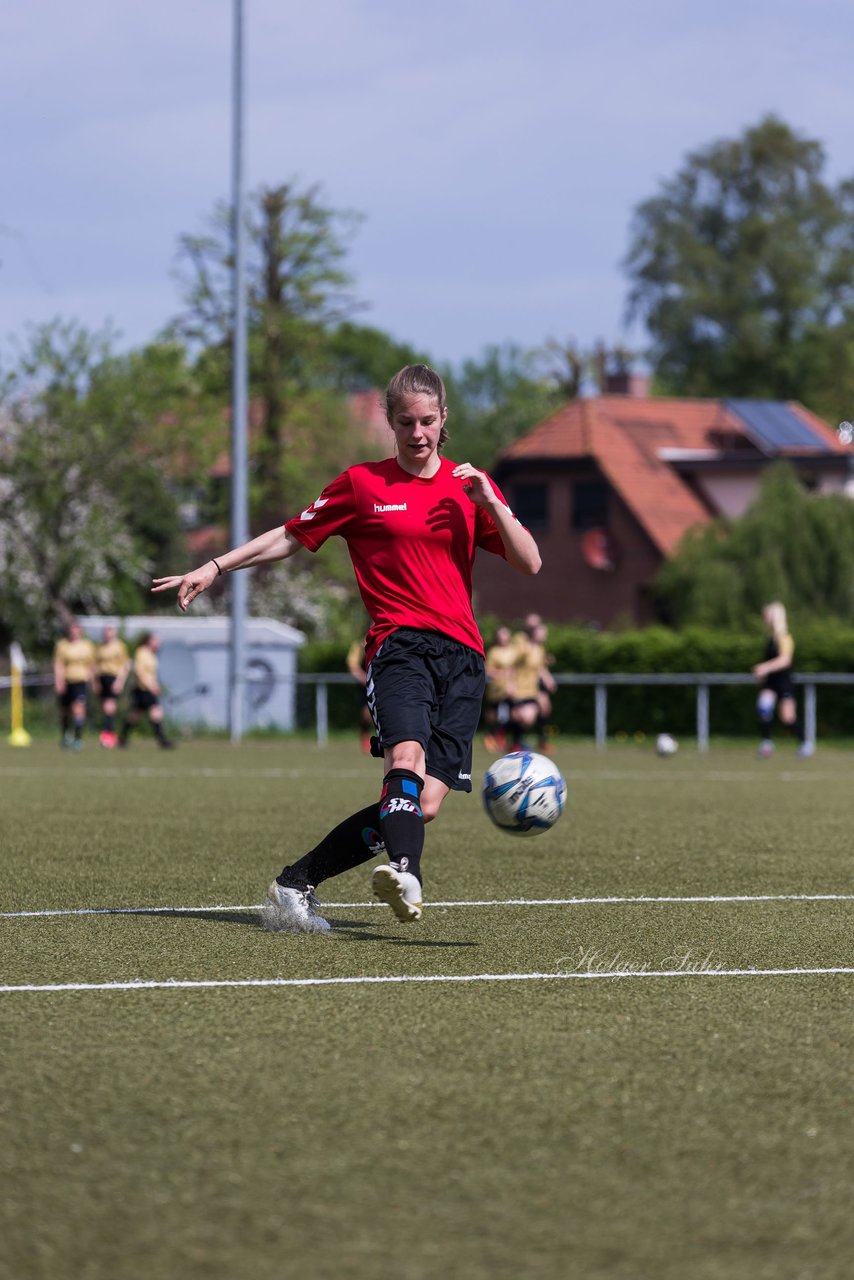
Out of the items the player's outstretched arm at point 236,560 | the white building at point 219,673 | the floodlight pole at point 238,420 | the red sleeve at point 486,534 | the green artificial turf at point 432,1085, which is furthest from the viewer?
the white building at point 219,673

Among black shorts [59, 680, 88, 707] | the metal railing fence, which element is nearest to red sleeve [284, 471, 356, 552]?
black shorts [59, 680, 88, 707]

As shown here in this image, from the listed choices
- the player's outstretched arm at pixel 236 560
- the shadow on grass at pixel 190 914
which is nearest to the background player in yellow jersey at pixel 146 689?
the shadow on grass at pixel 190 914

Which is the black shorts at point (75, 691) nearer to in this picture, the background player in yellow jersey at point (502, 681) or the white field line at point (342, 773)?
the white field line at point (342, 773)

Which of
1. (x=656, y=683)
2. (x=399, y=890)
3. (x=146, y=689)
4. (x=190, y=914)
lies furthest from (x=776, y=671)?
(x=399, y=890)

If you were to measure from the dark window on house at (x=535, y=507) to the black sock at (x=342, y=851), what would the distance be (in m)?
51.4

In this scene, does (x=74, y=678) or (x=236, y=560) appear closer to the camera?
(x=236, y=560)

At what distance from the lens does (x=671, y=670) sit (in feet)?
117

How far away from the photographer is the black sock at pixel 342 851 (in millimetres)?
7211

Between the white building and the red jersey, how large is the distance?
28.3 m

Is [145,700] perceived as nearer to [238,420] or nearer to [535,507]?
[238,420]

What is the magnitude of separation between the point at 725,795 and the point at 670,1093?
1311 cm

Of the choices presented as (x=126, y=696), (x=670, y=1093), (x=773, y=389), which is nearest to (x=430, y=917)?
(x=670, y=1093)

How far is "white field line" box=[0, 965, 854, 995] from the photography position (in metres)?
5.98

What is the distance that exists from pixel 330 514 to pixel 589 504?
5132 centimetres
